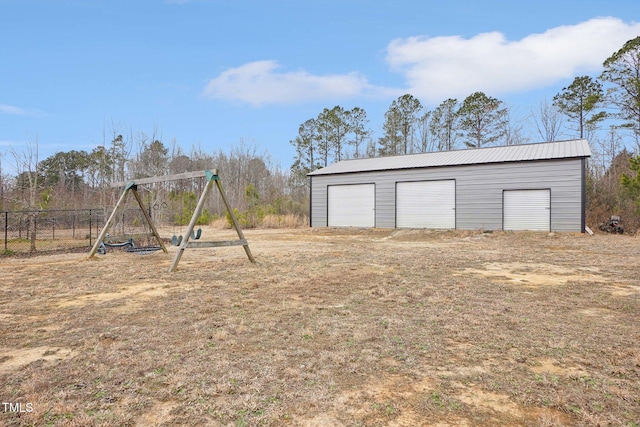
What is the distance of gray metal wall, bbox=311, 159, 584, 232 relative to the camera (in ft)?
43.3

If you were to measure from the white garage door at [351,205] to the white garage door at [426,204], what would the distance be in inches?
54.6

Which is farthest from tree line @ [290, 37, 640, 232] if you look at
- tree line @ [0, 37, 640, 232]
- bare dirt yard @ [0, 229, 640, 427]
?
bare dirt yard @ [0, 229, 640, 427]

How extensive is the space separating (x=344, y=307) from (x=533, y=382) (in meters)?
2.09

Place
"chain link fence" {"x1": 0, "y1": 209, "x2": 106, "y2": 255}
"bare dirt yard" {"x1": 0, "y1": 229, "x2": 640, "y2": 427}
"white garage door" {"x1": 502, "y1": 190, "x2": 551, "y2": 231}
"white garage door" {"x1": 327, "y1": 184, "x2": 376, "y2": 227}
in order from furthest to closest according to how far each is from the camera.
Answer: "white garage door" {"x1": 327, "y1": 184, "x2": 376, "y2": 227} < "white garage door" {"x1": 502, "y1": 190, "x2": 551, "y2": 231} < "chain link fence" {"x1": 0, "y1": 209, "x2": 106, "y2": 255} < "bare dirt yard" {"x1": 0, "y1": 229, "x2": 640, "y2": 427}

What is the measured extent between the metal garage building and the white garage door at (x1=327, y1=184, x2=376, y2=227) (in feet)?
0.15

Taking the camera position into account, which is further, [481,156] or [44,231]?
[44,231]

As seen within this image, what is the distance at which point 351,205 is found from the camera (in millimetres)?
18203

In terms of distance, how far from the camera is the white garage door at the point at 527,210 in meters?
13.7

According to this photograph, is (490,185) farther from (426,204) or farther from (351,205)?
(351,205)

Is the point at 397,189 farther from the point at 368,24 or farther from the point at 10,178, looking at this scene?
the point at 10,178

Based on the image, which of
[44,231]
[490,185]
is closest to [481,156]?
[490,185]

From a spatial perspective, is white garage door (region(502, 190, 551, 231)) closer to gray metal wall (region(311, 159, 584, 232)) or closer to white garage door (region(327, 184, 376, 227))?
gray metal wall (region(311, 159, 584, 232))

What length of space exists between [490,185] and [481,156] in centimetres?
177

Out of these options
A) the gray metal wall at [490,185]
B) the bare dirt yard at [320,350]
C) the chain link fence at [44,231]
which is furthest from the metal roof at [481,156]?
the chain link fence at [44,231]
